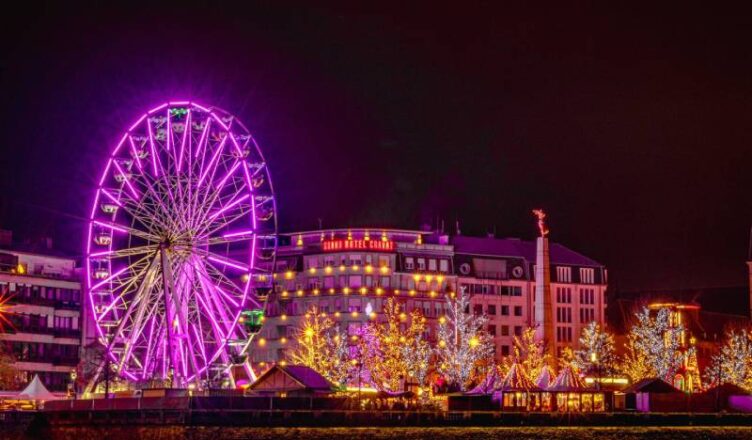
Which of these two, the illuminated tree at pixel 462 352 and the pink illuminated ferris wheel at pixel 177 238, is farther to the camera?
the illuminated tree at pixel 462 352

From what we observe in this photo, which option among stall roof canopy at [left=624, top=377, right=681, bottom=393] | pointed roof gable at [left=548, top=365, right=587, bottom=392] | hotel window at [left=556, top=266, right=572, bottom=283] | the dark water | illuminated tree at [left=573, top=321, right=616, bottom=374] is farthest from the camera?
hotel window at [left=556, top=266, right=572, bottom=283]

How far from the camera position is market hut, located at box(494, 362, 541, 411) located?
9944 cm

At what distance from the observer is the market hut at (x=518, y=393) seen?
3915 inches

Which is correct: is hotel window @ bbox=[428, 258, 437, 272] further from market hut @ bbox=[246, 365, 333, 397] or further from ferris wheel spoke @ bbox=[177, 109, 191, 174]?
ferris wheel spoke @ bbox=[177, 109, 191, 174]

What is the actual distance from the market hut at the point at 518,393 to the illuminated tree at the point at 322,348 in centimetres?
2654

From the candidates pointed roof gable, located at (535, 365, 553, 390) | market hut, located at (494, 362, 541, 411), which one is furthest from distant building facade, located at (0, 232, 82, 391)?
pointed roof gable, located at (535, 365, 553, 390)

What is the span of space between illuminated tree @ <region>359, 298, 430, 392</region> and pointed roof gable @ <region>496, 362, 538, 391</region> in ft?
83.4

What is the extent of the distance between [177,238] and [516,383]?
29849mm

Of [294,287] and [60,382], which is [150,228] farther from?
[294,287]

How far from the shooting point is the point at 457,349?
5310 inches

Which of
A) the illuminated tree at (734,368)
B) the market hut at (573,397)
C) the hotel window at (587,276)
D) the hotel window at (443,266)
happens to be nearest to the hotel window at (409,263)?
the hotel window at (443,266)

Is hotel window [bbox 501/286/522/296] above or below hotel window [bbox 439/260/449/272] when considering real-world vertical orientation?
below

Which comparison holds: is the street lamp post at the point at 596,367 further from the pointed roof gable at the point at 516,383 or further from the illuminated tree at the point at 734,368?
the illuminated tree at the point at 734,368

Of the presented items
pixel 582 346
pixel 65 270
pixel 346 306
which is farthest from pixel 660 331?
pixel 65 270
